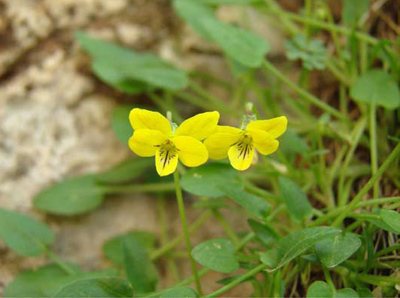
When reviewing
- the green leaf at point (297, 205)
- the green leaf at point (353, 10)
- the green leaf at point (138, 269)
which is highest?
the green leaf at point (353, 10)

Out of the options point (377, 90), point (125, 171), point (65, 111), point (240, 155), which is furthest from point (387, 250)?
point (65, 111)

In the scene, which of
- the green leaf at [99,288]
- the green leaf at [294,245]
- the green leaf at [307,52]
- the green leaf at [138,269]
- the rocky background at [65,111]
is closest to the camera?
the green leaf at [294,245]

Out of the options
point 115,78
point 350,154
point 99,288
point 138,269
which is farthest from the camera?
point 115,78

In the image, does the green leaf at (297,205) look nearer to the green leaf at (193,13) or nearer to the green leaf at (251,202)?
the green leaf at (251,202)

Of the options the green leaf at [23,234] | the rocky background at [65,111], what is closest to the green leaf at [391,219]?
the rocky background at [65,111]

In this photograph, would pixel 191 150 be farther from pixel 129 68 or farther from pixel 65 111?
pixel 65 111

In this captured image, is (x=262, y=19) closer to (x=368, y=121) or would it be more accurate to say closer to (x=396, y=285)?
(x=368, y=121)
